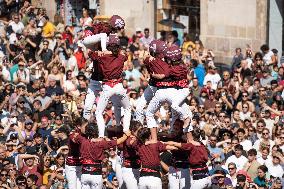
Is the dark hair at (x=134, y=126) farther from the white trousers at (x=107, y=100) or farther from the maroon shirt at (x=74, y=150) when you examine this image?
the maroon shirt at (x=74, y=150)

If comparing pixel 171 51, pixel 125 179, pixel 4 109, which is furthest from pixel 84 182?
pixel 4 109

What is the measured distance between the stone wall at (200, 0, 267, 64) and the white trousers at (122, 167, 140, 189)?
14.3 meters

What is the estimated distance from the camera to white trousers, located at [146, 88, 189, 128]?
24.8 metres

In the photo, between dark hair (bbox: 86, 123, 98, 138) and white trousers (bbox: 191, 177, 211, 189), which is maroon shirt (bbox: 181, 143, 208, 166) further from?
dark hair (bbox: 86, 123, 98, 138)

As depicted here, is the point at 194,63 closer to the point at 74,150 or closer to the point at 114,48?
the point at 74,150

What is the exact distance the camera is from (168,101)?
2494 centimetres

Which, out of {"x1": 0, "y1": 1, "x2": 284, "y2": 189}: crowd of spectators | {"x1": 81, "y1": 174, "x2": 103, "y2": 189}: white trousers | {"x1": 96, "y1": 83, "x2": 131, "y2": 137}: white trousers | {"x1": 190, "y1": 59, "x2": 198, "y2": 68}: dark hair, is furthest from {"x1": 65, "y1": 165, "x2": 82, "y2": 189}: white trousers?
{"x1": 190, "y1": 59, "x2": 198, "y2": 68}: dark hair

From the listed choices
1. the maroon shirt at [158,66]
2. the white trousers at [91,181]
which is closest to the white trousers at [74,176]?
the white trousers at [91,181]

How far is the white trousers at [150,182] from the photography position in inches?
961

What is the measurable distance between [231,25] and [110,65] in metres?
15.0

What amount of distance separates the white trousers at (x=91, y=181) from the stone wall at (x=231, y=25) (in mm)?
14546

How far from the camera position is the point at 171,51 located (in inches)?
969

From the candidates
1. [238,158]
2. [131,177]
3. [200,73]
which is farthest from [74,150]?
[200,73]

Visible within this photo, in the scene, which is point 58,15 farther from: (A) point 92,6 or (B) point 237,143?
(B) point 237,143
